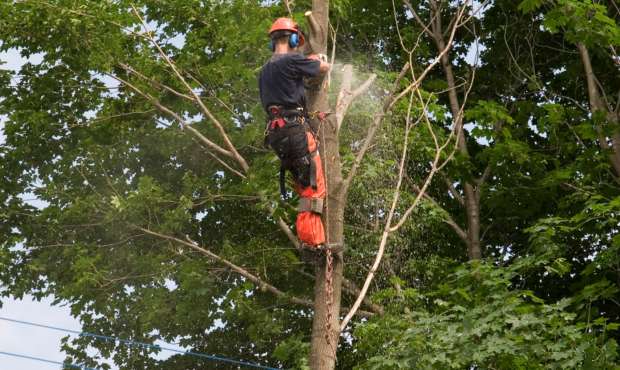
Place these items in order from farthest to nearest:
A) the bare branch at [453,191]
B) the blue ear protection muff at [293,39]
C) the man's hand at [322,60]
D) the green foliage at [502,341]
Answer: the bare branch at [453,191]
the green foliage at [502,341]
the blue ear protection muff at [293,39]
the man's hand at [322,60]

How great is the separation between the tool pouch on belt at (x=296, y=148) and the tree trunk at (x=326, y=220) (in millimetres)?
116

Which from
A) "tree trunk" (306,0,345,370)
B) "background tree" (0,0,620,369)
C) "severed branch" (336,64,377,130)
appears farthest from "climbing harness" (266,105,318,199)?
"background tree" (0,0,620,369)

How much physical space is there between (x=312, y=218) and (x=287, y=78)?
3.41 feet

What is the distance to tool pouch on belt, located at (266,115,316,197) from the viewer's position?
652 centimetres

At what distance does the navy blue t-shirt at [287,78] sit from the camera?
6.54 metres

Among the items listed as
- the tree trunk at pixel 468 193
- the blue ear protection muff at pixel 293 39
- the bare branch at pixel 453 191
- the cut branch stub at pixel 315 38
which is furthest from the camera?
the bare branch at pixel 453 191

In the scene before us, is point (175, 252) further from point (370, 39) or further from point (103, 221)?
point (370, 39)

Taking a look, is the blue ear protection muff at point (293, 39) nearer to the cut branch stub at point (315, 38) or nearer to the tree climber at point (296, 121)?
the tree climber at point (296, 121)

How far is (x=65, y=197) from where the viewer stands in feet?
46.2

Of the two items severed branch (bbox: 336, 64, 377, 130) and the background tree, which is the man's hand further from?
the background tree

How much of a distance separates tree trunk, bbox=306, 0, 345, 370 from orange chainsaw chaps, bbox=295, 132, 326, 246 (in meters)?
0.05

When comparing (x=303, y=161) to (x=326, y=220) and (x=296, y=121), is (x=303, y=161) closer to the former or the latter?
(x=296, y=121)

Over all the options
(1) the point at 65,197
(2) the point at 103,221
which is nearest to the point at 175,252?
(2) the point at 103,221

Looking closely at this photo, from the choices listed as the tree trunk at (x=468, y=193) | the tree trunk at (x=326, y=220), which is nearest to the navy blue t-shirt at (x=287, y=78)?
the tree trunk at (x=326, y=220)
